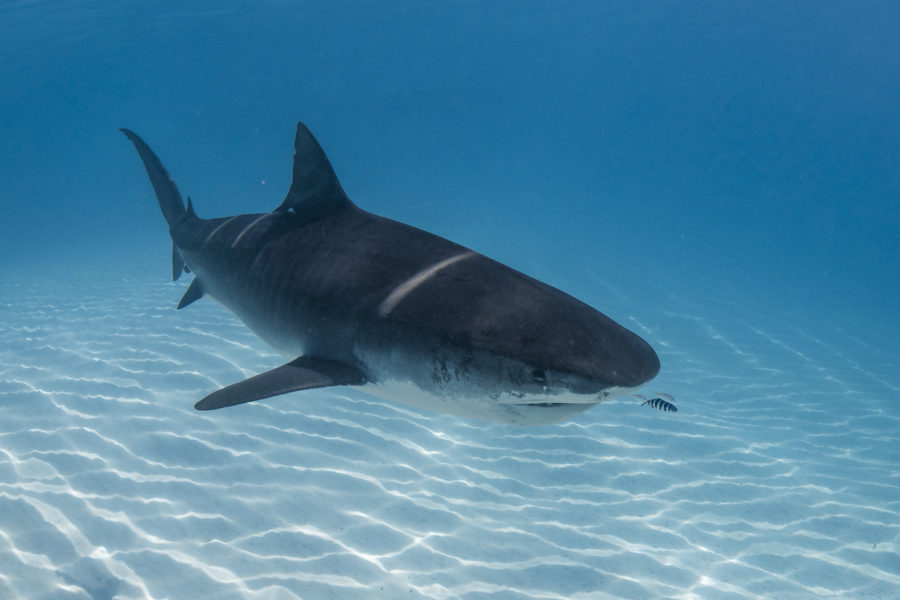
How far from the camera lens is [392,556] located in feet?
12.9

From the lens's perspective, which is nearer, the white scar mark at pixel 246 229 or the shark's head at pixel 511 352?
the shark's head at pixel 511 352

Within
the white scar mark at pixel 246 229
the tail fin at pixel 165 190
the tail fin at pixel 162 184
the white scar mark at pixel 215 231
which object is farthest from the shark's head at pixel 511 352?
the tail fin at pixel 162 184

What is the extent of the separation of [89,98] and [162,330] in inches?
3774

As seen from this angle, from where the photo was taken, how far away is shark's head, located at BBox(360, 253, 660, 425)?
76.5 inches

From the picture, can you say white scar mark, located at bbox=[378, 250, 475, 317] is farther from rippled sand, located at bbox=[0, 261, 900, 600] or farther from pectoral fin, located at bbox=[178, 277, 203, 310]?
pectoral fin, located at bbox=[178, 277, 203, 310]

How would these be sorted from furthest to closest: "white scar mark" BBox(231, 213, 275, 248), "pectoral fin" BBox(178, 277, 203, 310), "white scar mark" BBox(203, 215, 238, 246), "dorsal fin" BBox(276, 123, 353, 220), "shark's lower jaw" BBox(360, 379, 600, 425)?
"pectoral fin" BBox(178, 277, 203, 310) → "white scar mark" BBox(203, 215, 238, 246) → "white scar mark" BBox(231, 213, 275, 248) → "dorsal fin" BBox(276, 123, 353, 220) → "shark's lower jaw" BBox(360, 379, 600, 425)

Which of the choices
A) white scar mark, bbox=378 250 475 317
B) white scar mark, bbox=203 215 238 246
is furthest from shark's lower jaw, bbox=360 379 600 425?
white scar mark, bbox=203 215 238 246

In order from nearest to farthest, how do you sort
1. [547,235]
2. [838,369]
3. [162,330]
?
[162,330], [838,369], [547,235]

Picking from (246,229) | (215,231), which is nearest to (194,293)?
(215,231)

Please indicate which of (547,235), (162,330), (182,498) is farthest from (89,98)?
(182,498)

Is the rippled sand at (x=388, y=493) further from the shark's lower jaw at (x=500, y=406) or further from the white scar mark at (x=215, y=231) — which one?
the white scar mark at (x=215, y=231)

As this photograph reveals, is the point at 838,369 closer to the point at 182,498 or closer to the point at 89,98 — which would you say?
the point at 182,498

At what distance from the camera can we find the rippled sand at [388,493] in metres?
3.76

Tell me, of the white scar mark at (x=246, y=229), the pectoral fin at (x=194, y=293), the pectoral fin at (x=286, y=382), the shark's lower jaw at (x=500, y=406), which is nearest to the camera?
the shark's lower jaw at (x=500, y=406)
